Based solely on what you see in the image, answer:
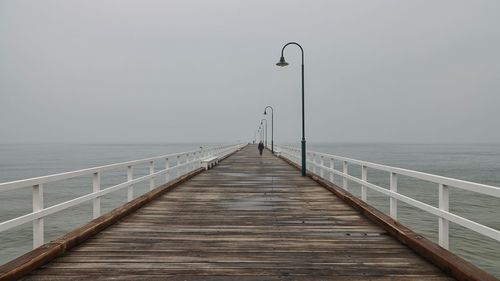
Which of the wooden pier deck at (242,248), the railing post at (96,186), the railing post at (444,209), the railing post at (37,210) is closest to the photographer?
the wooden pier deck at (242,248)

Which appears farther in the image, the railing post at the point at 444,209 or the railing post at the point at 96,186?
the railing post at the point at 96,186

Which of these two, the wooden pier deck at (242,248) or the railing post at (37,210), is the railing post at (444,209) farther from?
the railing post at (37,210)

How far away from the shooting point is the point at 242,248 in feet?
19.9

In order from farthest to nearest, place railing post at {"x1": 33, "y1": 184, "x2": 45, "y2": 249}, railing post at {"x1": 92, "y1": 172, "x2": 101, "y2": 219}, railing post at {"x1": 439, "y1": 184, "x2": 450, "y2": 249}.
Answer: railing post at {"x1": 92, "y1": 172, "x2": 101, "y2": 219} < railing post at {"x1": 33, "y1": 184, "x2": 45, "y2": 249} < railing post at {"x1": 439, "y1": 184, "x2": 450, "y2": 249}

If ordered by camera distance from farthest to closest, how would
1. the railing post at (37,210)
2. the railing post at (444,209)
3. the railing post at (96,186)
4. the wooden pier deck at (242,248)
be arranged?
1. the railing post at (96,186)
2. the railing post at (37,210)
3. the railing post at (444,209)
4. the wooden pier deck at (242,248)

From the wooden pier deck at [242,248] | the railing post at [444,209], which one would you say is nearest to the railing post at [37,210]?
the wooden pier deck at [242,248]

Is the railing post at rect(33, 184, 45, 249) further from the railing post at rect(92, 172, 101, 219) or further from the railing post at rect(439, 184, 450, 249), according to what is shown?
the railing post at rect(439, 184, 450, 249)

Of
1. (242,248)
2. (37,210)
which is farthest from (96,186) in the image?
(242,248)

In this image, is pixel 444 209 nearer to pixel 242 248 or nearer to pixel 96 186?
pixel 242 248

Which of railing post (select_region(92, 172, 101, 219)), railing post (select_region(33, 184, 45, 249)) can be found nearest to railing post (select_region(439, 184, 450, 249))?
railing post (select_region(33, 184, 45, 249))

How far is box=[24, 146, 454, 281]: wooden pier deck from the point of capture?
4.92m

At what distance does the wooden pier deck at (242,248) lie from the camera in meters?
4.92

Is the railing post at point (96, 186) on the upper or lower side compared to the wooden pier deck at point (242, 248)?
upper

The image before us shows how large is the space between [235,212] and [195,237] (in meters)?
2.47
